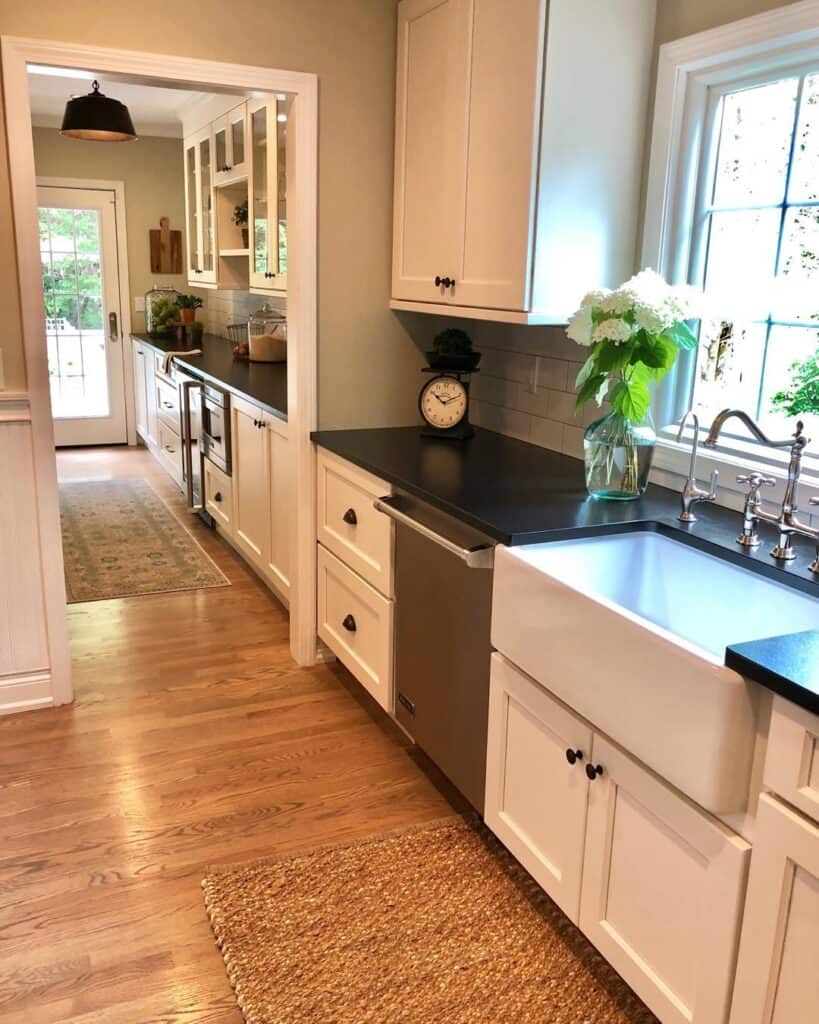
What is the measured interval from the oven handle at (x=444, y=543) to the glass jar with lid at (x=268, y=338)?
8.43 ft

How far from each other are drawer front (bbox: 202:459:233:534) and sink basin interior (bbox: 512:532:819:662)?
8.63 feet

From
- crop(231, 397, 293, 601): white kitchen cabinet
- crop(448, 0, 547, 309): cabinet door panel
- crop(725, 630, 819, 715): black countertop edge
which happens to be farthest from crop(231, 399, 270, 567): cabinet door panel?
crop(725, 630, 819, 715): black countertop edge

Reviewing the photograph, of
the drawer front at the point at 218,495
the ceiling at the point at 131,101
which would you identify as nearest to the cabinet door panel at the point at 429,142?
the drawer front at the point at 218,495

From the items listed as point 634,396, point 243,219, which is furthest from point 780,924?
point 243,219

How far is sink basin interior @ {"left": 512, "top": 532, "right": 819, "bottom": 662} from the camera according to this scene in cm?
180

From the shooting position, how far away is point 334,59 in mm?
2848

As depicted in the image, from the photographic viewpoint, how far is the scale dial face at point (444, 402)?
9.59 ft

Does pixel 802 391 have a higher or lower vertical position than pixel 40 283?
lower

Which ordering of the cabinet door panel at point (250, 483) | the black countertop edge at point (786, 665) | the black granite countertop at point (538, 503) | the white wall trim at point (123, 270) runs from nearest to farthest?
the black countertop edge at point (786, 665), the black granite countertop at point (538, 503), the cabinet door panel at point (250, 483), the white wall trim at point (123, 270)

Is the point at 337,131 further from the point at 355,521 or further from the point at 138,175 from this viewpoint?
the point at 138,175

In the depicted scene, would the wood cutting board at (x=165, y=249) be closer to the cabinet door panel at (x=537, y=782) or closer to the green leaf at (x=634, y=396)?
the green leaf at (x=634, y=396)

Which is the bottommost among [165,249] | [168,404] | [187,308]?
[168,404]

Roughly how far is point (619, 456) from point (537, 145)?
0.83 meters

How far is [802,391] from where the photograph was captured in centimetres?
217
